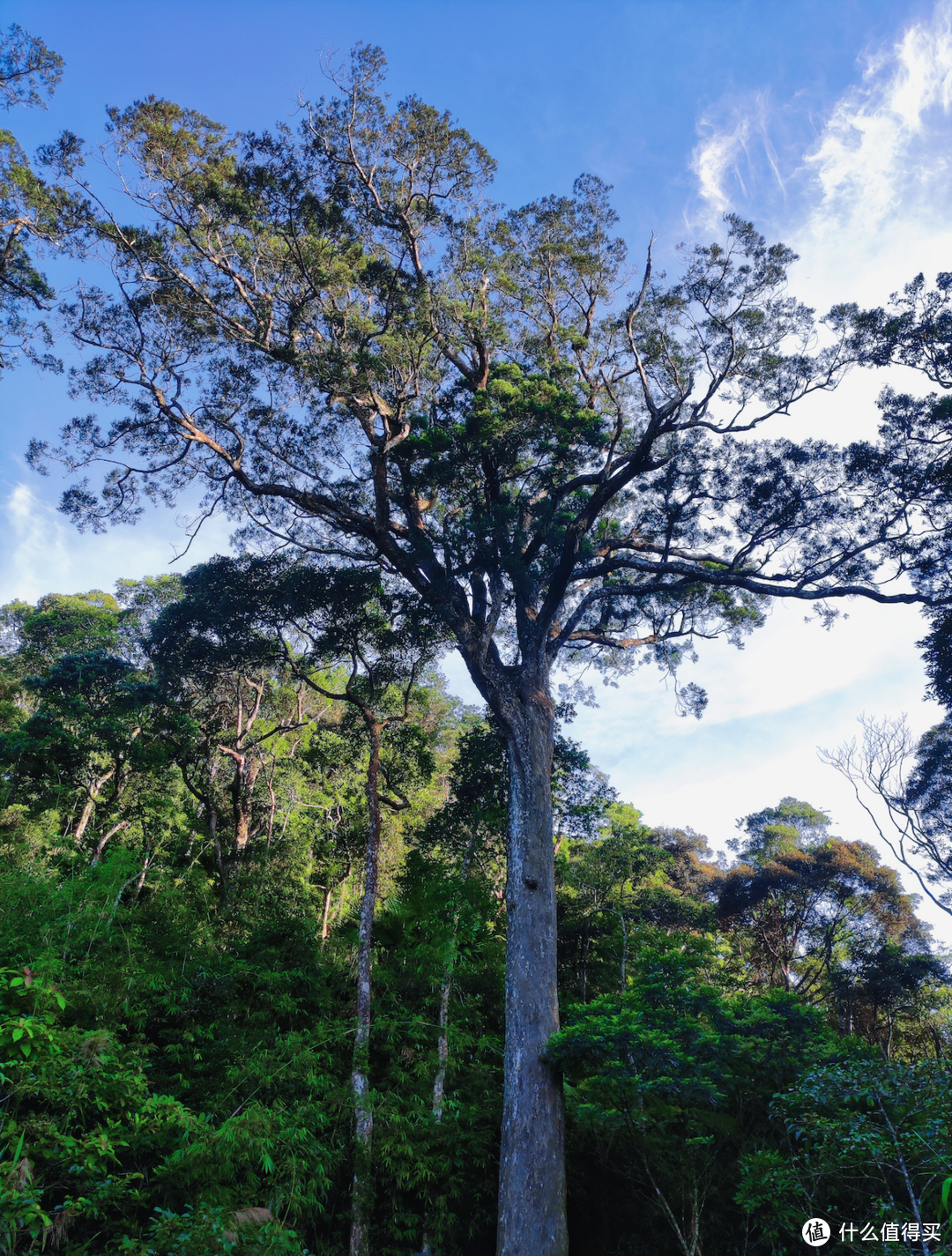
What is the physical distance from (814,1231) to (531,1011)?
8.51 feet

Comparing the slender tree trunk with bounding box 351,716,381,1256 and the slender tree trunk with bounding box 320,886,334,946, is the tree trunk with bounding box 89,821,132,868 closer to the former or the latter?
the slender tree trunk with bounding box 320,886,334,946

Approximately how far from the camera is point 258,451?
29.4 ft

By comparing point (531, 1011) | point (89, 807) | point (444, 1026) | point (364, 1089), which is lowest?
point (364, 1089)

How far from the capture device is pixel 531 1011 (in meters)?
6.17

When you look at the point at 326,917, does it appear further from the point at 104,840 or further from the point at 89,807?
the point at 89,807

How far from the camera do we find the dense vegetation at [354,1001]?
4.02m

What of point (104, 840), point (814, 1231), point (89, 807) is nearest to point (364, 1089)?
point (814, 1231)

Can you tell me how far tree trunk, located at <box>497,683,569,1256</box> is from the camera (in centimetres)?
532

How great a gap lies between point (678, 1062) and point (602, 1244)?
3.35 m

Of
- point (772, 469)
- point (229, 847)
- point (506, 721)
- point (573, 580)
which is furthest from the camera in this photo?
point (229, 847)

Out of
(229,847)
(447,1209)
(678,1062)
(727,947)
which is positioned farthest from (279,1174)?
(727,947)

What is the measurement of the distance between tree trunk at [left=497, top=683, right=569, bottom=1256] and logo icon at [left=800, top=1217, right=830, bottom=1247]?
6.69 ft

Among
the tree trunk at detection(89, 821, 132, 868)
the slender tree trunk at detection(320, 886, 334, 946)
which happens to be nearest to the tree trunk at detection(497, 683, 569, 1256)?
the slender tree trunk at detection(320, 886, 334, 946)

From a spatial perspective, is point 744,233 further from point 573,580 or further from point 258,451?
point 258,451
